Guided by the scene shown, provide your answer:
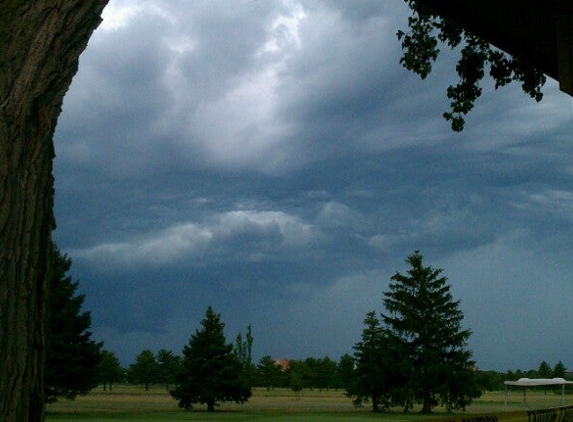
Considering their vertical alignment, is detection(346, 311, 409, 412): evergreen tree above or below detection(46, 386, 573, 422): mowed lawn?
above

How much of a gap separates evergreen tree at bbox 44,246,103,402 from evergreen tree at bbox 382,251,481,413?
17.9 meters

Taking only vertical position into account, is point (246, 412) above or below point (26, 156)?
below

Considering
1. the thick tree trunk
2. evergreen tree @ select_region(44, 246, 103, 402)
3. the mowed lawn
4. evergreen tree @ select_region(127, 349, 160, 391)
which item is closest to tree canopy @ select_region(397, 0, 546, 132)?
the thick tree trunk

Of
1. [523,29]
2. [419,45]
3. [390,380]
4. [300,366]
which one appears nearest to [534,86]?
[419,45]

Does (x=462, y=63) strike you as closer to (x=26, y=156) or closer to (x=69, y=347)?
(x=26, y=156)

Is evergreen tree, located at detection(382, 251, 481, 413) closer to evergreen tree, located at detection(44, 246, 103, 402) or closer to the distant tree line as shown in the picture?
the distant tree line

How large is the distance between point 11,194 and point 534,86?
6.44 m

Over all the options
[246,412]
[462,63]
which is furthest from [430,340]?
Result: [462,63]

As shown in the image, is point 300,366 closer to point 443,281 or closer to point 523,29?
point 443,281

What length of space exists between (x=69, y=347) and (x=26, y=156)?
4059 cm

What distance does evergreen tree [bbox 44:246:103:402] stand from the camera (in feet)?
130

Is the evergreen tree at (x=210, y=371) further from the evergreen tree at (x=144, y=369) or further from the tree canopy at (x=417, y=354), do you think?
the evergreen tree at (x=144, y=369)

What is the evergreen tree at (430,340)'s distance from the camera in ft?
138

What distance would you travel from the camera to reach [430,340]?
44.8 metres
